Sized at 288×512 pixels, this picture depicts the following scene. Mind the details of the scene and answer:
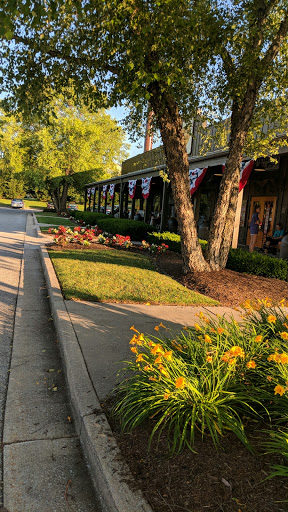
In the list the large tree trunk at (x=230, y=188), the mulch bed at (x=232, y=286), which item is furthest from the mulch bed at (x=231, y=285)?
the large tree trunk at (x=230, y=188)

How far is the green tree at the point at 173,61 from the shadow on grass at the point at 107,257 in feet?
6.50

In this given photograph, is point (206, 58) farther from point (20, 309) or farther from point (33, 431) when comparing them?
point (33, 431)

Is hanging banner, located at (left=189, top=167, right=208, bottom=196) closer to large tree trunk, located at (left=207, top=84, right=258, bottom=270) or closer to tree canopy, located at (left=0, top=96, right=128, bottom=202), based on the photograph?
large tree trunk, located at (left=207, top=84, right=258, bottom=270)

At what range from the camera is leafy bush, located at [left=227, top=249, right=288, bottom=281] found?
870cm

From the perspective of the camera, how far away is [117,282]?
736cm

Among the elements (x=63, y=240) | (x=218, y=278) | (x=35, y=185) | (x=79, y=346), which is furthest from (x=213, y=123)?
(x=35, y=185)

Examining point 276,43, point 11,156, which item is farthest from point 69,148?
point 276,43

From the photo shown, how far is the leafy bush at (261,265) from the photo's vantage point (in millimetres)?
8703

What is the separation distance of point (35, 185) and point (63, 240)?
3020cm

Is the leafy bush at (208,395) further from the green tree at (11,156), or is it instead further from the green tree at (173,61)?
the green tree at (11,156)

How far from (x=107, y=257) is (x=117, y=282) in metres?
3.28

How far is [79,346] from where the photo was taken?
4.05m

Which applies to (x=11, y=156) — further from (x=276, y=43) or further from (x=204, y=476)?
(x=204, y=476)

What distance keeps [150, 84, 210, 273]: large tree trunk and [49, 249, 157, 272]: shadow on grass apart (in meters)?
1.41
